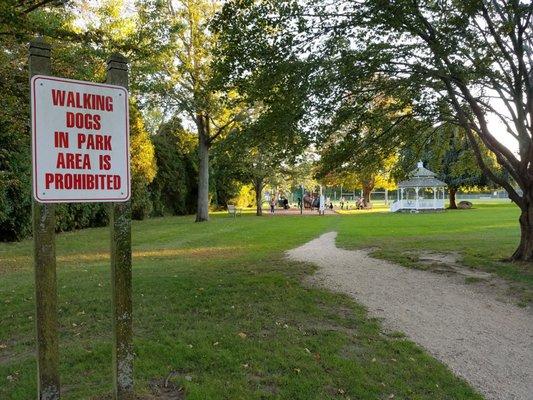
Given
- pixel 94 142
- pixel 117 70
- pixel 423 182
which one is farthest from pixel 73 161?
pixel 423 182

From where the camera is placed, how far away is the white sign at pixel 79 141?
299 cm

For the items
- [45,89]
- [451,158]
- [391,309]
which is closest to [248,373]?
[45,89]

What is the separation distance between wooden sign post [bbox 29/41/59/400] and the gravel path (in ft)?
13.0

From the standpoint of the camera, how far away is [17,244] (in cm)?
1772

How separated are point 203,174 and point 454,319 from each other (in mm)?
25524

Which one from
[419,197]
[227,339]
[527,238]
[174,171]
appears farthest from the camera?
[419,197]

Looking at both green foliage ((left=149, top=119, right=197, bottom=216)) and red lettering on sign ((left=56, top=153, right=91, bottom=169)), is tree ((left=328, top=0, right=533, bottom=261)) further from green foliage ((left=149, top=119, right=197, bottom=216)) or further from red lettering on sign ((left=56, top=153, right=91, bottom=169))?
green foliage ((left=149, top=119, right=197, bottom=216))

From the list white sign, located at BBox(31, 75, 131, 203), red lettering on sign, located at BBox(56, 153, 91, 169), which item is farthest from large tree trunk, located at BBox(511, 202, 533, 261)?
red lettering on sign, located at BBox(56, 153, 91, 169)

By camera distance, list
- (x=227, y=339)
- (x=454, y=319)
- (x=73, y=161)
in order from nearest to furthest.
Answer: (x=73, y=161) → (x=227, y=339) → (x=454, y=319)

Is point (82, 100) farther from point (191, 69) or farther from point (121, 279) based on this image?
point (191, 69)

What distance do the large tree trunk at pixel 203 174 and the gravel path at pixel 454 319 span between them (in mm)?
19374

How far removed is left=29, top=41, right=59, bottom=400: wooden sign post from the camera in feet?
10.3

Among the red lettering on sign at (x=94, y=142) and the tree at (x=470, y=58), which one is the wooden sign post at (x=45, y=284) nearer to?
the red lettering on sign at (x=94, y=142)

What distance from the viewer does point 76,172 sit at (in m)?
3.10
